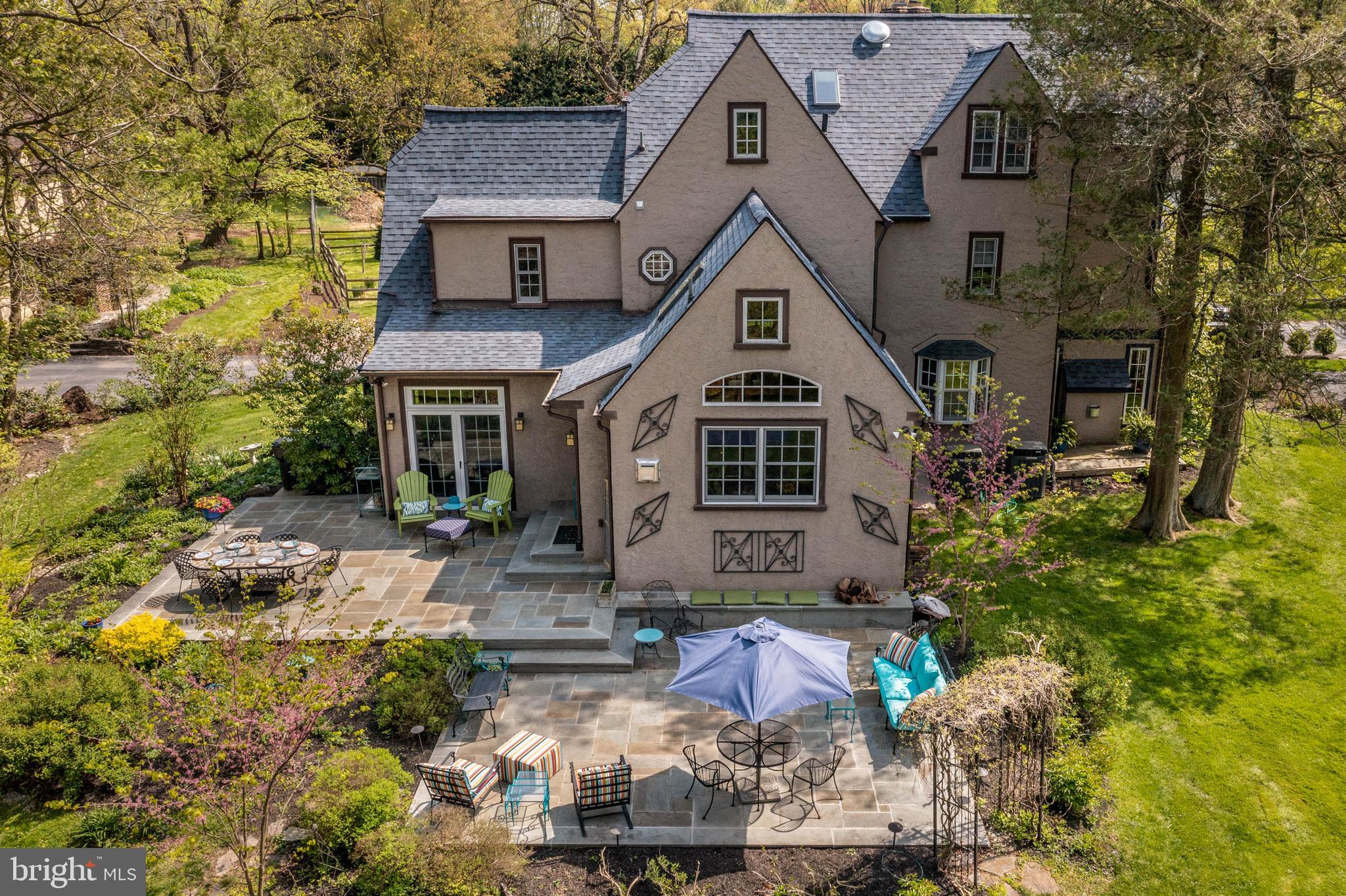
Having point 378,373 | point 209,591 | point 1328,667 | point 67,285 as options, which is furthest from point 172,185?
point 1328,667

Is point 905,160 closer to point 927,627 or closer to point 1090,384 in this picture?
point 1090,384

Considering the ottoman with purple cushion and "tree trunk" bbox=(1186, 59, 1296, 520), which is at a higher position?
"tree trunk" bbox=(1186, 59, 1296, 520)

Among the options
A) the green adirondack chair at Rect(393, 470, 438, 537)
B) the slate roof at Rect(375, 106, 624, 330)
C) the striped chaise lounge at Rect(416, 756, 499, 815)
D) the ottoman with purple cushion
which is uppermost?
the slate roof at Rect(375, 106, 624, 330)

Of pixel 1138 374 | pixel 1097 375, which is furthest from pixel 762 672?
pixel 1138 374

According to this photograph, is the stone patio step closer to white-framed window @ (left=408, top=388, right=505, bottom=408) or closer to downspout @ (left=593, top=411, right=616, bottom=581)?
downspout @ (left=593, top=411, right=616, bottom=581)

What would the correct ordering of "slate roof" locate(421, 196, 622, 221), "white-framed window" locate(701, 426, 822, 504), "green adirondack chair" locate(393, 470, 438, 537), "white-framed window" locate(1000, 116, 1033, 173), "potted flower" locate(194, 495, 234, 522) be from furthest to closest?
"white-framed window" locate(1000, 116, 1033, 173)
"potted flower" locate(194, 495, 234, 522)
"slate roof" locate(421, 196, 622, 221)
"green adirondack chair" locate(393, 470, 438, 537)
"white-framed window" locate(701, 426, 822, 504)

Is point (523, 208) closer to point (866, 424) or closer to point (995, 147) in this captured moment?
point (866, 424)

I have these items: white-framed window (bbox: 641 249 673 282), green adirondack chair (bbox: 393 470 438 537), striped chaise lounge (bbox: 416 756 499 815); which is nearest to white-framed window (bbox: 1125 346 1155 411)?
white-framed window (bbox: 641 249 673 282)
